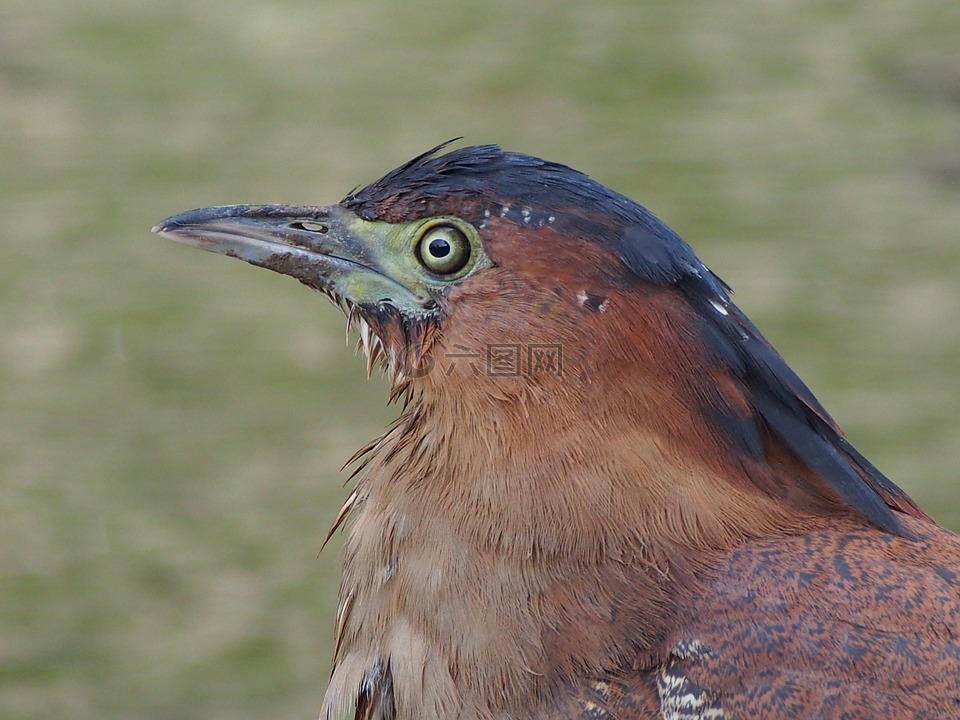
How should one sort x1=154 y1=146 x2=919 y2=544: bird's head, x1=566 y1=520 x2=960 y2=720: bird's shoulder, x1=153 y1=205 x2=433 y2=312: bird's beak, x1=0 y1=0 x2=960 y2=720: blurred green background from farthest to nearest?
x1=0 y1=0 x2=960 y2=720: blurred green background, x1=153 y1=205 x2=433 y2=312: bird's beak, x1=154 y1=146 x2=919 y2=544: bird's head, x1=566 y1=520 x2=960 y2=720: bird's shoulder

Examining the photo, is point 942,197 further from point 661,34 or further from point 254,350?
point 254,350

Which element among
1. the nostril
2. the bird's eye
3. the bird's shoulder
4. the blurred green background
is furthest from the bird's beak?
the blurred green background

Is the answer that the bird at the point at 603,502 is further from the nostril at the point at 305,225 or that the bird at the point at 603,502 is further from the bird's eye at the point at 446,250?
the nostril at the point at 305,225

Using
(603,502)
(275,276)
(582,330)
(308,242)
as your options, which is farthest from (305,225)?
(275,276)

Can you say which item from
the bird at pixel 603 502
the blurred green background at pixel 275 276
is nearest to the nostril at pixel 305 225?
the bird at pixel 603 502

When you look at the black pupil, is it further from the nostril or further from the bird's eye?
the nostril

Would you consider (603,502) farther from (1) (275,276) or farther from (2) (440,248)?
(1) (275,276)
